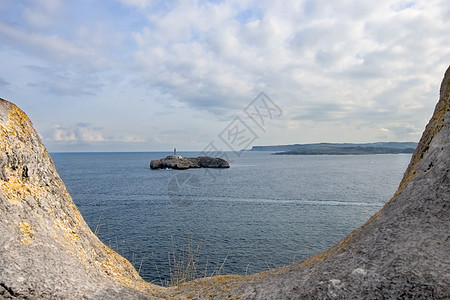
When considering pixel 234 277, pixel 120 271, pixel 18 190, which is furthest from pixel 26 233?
pixel 234 277

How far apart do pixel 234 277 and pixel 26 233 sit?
3184 mm

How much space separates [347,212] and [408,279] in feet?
132

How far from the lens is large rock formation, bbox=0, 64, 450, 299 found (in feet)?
11.0

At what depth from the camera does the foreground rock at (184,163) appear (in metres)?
130

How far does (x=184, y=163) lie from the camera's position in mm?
132000

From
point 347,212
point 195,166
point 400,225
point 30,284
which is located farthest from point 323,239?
point 195,166

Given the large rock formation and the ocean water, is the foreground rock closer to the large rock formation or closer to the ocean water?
the ocean water

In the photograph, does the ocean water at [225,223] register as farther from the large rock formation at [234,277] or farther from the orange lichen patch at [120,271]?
the large rock formation at [234,277]

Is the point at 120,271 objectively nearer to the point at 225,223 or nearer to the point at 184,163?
the point at 225,223

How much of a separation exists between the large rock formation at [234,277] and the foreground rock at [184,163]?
12461 cm

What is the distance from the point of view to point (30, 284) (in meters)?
3.44

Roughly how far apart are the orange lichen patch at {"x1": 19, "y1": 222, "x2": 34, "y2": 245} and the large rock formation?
0.6 inches

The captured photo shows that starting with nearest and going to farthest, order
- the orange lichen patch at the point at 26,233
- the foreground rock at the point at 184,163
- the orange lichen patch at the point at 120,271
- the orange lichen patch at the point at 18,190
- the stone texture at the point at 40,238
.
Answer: the stone texture at the point at 40,238
the orange lichen patch at the point at 26,233
the orange lichen patch at the point at 18,190
the orange lichen patch at the point at 120,271
the foreground rock at the point at 184,163

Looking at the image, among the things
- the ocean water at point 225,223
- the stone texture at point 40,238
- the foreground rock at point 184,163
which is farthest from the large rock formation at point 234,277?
the foreground rock at point 184,163
